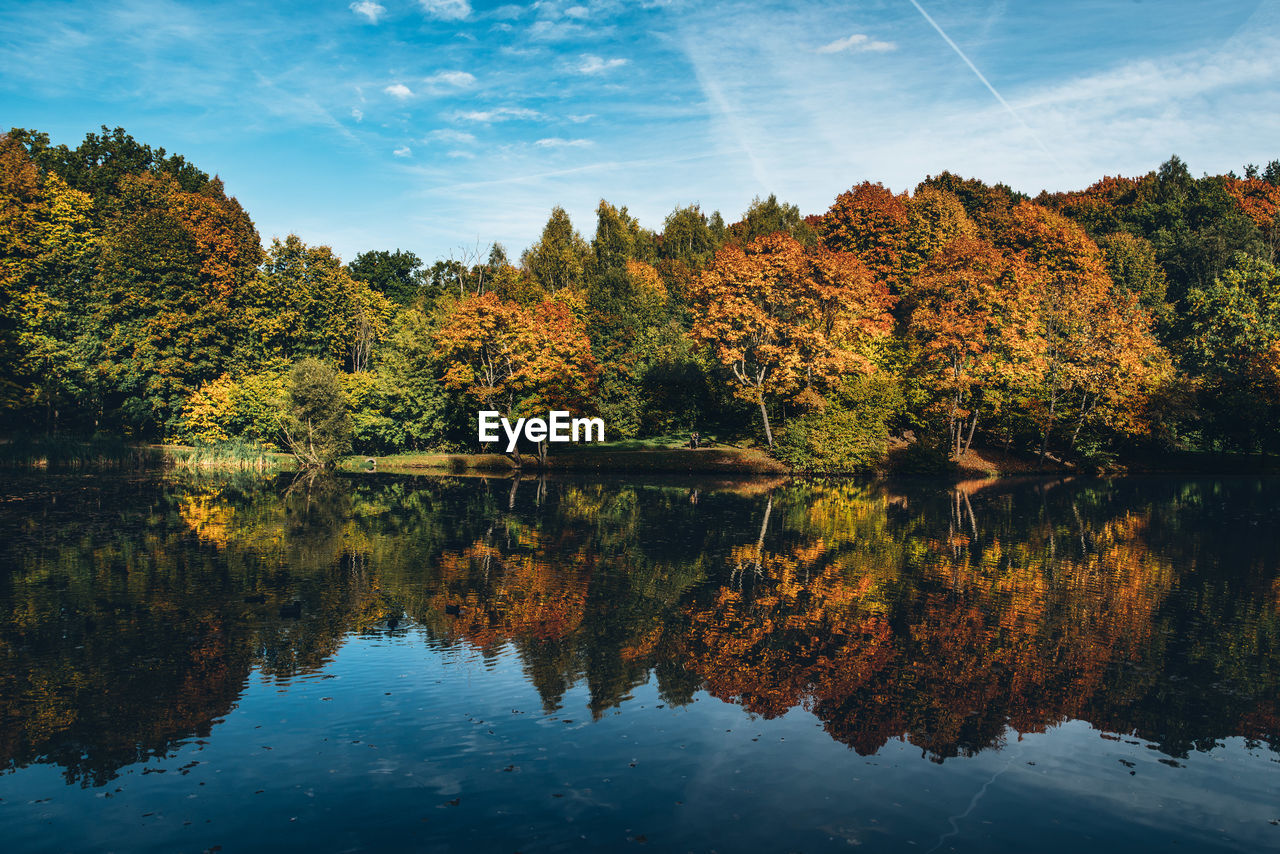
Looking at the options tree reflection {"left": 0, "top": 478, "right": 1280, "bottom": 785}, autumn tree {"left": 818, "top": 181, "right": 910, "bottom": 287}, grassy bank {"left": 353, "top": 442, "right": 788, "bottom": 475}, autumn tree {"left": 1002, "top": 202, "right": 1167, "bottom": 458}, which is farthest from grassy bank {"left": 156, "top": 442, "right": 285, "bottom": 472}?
autumn tree {"left": 1002, "top": 202, "right": 1167, "bottom": 458}

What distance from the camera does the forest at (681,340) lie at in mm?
58312

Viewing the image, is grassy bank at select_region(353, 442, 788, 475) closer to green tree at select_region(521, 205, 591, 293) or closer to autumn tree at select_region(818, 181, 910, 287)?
autumn tree at select_region(818, 181, 910, 287)

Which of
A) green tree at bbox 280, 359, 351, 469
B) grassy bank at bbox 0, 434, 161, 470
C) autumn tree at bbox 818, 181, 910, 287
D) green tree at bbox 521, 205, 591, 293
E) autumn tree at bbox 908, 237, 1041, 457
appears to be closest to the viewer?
autumn tree at bbox 908, 237, 1041, 457

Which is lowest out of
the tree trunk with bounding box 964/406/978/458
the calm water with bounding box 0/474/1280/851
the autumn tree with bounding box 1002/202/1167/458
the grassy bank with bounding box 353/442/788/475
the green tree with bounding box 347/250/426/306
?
the calm water with bounding box 0/474/1280/851

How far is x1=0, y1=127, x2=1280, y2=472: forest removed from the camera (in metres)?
58.3

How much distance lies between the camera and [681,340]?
69062mm

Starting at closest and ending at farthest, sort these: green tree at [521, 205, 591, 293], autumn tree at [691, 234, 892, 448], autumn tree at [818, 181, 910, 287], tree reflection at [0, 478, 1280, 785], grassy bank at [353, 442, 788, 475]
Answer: tree reflection at [0, 478, 1280, 785]
grassy bank at [353, 442, 788, 475]
autumn tree at [691, 234, 892, 448]
autumn tree at [818, 181, 910, 287]
green tree at [521, 205, 591, 293]

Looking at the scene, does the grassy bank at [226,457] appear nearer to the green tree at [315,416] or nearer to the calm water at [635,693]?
the green tree at [315,416]

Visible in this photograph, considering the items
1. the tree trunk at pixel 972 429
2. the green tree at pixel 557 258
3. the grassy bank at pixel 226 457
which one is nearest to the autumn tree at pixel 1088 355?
the tree trunk at pixel 972 429

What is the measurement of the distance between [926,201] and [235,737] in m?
82.5

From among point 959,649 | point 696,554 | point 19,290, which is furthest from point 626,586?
point 19,290

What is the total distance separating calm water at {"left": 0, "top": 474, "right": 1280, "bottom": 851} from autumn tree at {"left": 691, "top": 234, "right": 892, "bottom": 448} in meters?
29.8

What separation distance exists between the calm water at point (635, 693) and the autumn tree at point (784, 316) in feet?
97.7

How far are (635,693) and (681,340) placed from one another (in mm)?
55686
